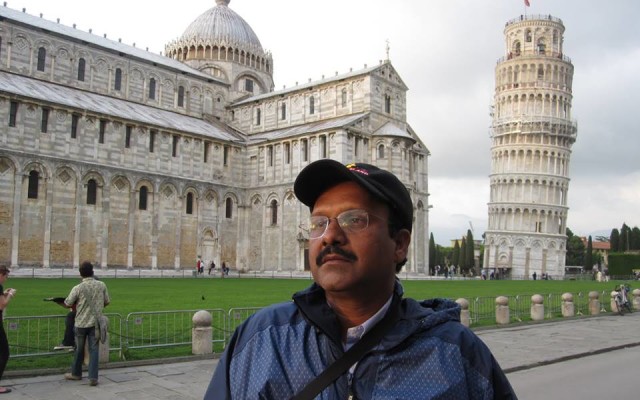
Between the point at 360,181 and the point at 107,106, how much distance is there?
1814 inches

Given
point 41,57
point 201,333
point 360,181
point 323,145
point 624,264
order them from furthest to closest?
point 624,264, point 323,145, point 41,57, point 201,333, point 360,181

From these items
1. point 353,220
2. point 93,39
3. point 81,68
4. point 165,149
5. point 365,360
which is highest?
point 93,39

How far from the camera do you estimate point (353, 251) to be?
236 cm

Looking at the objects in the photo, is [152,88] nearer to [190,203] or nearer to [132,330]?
[190,203]

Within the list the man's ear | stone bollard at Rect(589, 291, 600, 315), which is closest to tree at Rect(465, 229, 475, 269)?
stone bollard at Rect(589, 291, 600, 315)

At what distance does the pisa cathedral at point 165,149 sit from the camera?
3975 centimetres

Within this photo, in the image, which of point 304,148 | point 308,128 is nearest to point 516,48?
point 308,128

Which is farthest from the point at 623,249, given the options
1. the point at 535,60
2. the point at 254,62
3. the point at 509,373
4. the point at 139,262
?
the point at 509,373

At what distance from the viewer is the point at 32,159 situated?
129 ft

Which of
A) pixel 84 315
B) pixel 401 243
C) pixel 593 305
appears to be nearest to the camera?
pixel 401 243

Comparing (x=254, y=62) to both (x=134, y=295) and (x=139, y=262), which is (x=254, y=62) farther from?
(x=134, y=295)

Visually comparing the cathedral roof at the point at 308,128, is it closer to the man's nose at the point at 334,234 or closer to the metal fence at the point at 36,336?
the metal fence at the point at 36,336

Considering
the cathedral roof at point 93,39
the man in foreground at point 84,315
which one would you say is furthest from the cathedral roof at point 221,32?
the man in foreground at point 84,315

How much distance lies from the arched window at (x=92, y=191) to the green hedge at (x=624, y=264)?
52.9m
